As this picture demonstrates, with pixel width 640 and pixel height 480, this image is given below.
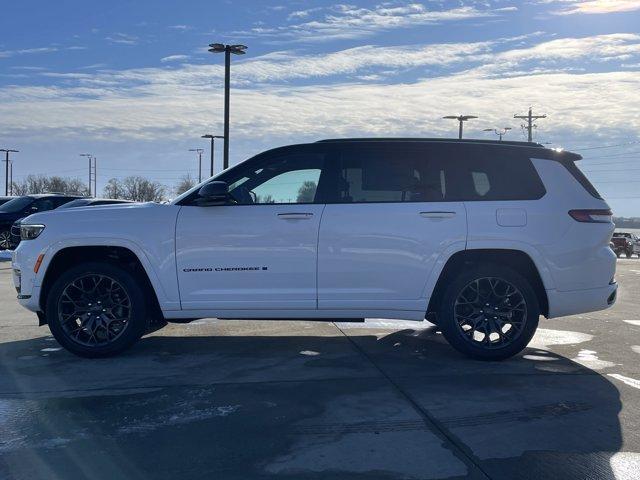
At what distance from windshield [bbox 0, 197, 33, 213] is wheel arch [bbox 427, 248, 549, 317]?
53.3 feet

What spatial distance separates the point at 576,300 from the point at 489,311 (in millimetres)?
780

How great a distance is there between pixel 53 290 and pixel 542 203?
4.52 metres

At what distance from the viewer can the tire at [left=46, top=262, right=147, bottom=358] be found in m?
5.91

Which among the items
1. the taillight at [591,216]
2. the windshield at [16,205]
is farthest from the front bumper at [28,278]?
the windshield at [16,205]

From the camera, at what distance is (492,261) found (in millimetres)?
5961

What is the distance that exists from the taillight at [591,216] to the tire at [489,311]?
738mm

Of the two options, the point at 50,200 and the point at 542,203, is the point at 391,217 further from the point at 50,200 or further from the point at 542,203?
the point at 50,200

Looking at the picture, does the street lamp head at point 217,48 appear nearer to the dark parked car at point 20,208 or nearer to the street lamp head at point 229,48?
the street lamp head at point 229,48

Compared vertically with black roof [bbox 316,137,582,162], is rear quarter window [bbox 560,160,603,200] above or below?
below

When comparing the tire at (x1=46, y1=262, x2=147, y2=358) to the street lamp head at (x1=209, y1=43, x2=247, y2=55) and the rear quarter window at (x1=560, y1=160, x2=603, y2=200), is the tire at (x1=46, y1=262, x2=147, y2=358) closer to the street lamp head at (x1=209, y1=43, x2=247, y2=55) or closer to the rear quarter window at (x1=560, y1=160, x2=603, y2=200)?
the rear quarter window at (x1=560, y1=160, x2=603, y2=200)

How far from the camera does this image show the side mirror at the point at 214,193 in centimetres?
564

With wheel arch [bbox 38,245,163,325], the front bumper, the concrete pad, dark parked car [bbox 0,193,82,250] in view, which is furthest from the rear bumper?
dark parked car [bbox 0,193,82,250]

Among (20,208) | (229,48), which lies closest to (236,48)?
(229,48)

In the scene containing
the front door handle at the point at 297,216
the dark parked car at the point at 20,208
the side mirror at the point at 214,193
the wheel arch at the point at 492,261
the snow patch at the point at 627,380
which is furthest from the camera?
the dark parked car at the point at 20,208
